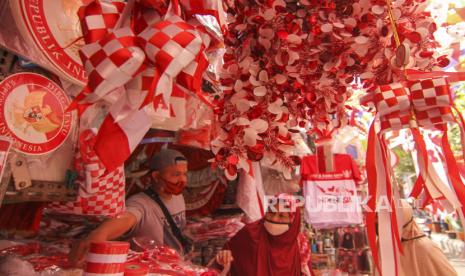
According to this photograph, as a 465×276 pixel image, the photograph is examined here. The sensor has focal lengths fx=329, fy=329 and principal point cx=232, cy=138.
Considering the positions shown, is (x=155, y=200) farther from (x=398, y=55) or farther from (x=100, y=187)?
(x=398, y=55)

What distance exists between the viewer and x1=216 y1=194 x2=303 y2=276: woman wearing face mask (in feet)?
6.13

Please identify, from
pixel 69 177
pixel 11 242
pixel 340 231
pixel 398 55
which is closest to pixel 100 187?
pixel 69 177

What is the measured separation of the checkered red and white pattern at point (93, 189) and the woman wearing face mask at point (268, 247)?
0.87 meters

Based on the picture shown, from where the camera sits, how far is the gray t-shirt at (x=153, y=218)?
158 cm

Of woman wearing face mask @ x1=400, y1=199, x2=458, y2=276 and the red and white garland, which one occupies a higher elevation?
the red and white garland

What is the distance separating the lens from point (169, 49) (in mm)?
559

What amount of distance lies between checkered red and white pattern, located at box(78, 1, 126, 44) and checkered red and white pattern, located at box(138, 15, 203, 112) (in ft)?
0.28

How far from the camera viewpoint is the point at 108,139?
1.93 ft

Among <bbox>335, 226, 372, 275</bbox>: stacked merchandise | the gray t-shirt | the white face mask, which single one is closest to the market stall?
the gray t-shirt

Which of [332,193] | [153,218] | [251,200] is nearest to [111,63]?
[153,218]

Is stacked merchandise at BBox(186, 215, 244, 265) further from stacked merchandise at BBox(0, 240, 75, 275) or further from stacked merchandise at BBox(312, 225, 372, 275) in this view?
stacked merchandise at BBox(312, 225, 372, 275)

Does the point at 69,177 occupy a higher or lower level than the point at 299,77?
lower

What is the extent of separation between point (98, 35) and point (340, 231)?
325 centimetres

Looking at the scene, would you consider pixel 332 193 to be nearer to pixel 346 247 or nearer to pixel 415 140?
pixel 346 247
